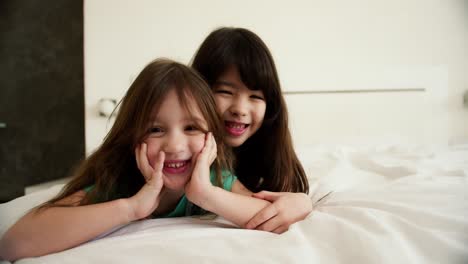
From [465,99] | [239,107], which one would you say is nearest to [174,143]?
[239,107]

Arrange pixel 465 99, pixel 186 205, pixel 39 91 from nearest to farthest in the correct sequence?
pixel 186 205 < pixel 39 91 < pixel 465 99

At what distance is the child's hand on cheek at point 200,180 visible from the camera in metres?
0.49

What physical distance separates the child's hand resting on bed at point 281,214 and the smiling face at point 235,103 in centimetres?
28

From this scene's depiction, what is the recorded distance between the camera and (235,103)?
29.0 inches

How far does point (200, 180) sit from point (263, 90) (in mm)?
375

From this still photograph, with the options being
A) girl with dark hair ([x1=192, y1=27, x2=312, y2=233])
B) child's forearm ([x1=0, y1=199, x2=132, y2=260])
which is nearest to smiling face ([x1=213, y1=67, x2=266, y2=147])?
girl with dark hair ([x1=192, y1=27, x2=312, y2=233])

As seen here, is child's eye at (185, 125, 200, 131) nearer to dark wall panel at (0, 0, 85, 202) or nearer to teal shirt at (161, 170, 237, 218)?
teal shirt at (161, 170, 237, 218)

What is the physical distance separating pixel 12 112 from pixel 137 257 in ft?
3.78

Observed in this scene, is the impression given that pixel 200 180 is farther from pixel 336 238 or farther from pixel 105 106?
pixel 105 106

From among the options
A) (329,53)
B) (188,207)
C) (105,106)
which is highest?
(329,53)

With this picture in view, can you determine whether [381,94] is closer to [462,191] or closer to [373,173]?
[373,173]

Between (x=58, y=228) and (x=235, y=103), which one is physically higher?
(x=235, y=103)

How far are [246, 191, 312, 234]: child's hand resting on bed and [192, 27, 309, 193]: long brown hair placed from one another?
0.19 metres

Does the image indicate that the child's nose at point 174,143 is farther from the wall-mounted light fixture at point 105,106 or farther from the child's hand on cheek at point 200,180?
the wall-mounted light fixture at point 105,106
